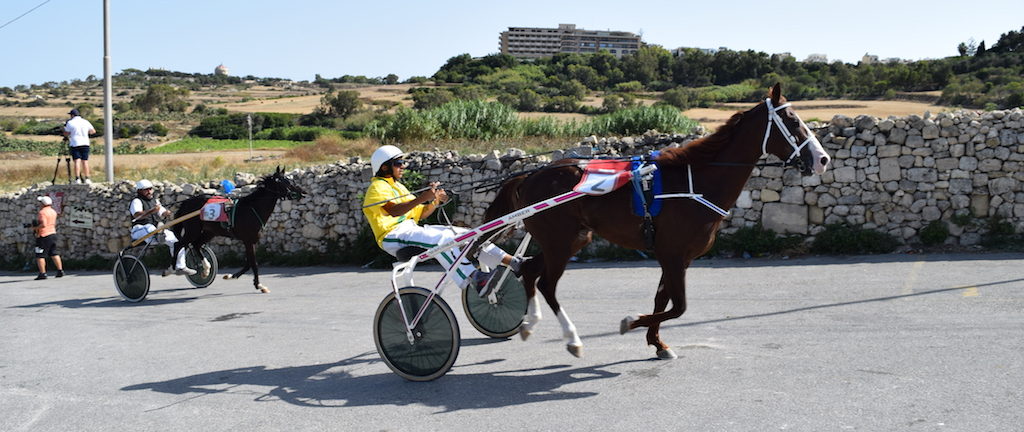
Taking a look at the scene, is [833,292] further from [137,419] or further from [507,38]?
[507,38]

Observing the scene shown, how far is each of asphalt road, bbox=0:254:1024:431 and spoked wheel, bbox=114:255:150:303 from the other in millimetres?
808

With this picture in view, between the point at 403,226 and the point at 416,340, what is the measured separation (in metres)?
1.31

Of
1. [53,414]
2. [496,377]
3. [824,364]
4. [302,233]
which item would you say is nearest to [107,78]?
[302,233]

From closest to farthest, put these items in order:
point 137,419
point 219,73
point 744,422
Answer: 1. point 744,422
2. point 137,419
3. point 219,73

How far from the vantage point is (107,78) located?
19.2 meters

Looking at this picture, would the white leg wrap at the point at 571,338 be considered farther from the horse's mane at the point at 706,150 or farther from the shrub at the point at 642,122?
the shrub at the point at 642,122

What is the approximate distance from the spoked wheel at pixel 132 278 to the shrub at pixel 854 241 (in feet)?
33.7

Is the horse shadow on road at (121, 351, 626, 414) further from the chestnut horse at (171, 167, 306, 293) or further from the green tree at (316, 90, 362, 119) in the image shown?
the green tree at (316, 90, 362, 119)

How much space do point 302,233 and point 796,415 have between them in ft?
40.0

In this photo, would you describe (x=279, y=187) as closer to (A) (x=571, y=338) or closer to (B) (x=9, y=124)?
(A) (x=571, y=338)

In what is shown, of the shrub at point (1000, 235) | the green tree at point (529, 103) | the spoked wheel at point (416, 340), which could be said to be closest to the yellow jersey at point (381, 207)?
the spoked wheel at point (416, 340)

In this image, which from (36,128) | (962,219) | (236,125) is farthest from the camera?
(36,128)

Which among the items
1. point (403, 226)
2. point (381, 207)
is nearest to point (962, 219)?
point (403, 226)

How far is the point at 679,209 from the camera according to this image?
673cm
